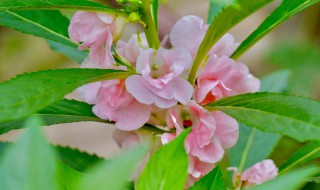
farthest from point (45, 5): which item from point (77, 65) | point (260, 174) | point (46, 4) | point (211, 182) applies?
point (77, 65)

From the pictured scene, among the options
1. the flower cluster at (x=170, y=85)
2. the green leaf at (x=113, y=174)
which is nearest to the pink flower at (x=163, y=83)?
the flower cluster at (x=170, y=85)

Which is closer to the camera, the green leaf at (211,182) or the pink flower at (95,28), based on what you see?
the green leaf at (211,182)

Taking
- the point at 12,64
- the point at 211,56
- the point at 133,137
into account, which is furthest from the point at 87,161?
the point at 12,64

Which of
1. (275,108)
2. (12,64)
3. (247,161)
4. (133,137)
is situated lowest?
(12,64)

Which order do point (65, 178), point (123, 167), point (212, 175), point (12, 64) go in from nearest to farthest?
point (123, 167) < point (65, 178) < point (212, 175) < point (12, 64)

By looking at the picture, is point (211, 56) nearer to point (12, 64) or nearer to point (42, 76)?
point (42, 76)

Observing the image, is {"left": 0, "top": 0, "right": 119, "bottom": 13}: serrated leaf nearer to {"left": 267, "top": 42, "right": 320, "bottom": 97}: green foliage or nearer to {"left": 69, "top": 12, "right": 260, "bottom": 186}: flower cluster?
{"left": 69, "top": 12, "right": 260, "bottom": 186}: flower cluster

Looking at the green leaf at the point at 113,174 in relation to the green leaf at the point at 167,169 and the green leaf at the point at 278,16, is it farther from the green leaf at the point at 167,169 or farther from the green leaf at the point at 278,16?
the green leaf at the point at 278,16
